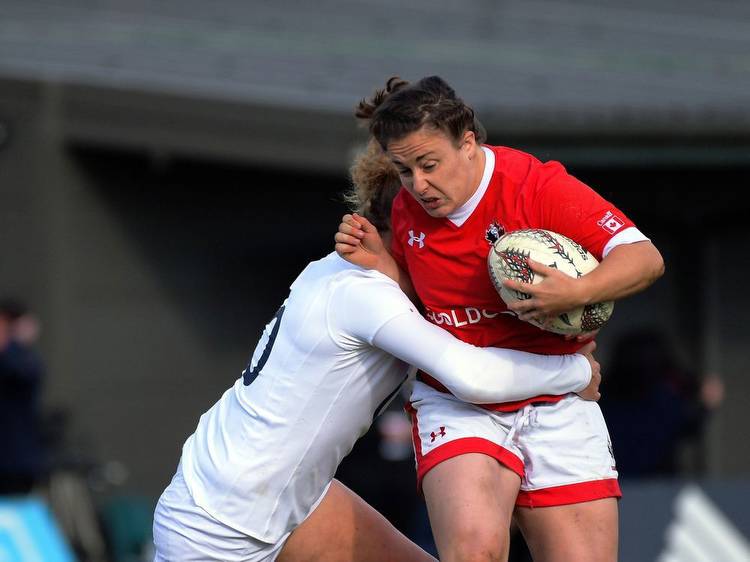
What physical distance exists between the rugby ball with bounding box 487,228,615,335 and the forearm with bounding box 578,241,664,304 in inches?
2.5

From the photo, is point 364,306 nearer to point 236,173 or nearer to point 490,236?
point 490,236

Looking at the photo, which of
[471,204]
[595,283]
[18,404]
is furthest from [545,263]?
[18,404]

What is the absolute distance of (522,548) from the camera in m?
8.23

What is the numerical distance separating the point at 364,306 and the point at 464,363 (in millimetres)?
333

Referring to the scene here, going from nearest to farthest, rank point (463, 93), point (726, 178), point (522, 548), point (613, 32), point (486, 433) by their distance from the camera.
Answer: point (486, 433) → point (522, 548) → point (463, 93) → point (726, 178) → point (613, 32)

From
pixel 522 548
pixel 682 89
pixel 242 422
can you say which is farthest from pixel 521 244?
pixel 682 89

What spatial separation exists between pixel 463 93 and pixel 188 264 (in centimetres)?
278

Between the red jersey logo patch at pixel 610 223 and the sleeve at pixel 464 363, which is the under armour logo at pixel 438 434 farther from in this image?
the red jersey logo patch at pixel 610 223

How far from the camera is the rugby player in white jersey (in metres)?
4.01

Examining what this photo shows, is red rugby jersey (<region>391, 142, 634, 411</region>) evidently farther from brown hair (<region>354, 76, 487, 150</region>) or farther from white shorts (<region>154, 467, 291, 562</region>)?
white shorts (<region>154, 467, 291, 562</region>)

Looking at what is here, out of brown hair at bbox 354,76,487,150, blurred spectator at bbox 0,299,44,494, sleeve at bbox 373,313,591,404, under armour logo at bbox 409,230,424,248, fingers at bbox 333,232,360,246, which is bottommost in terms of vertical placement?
blurred spectator at bbox 0,299,44,494

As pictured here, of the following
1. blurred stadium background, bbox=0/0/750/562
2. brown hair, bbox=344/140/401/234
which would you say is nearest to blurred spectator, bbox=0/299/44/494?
blurred stadium background, bbox=0/0/750/562

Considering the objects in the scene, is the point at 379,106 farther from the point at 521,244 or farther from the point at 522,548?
the point at 522,548

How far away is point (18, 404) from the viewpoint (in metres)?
8.33
